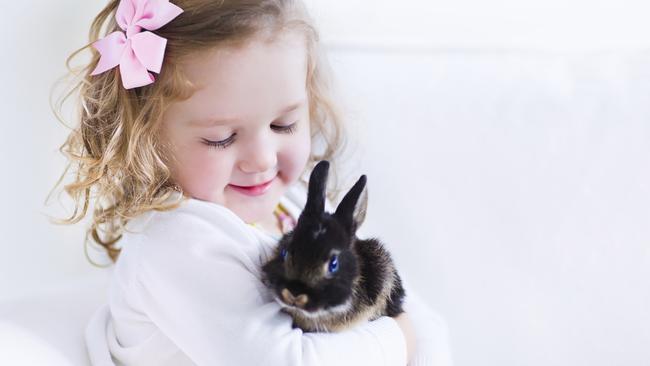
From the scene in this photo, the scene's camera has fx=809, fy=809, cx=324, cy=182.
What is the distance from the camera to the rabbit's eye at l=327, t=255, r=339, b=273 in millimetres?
907

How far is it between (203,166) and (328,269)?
0.83 ft

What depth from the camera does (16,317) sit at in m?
1.21

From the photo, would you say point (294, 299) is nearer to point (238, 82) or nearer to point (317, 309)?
point (317, 309)

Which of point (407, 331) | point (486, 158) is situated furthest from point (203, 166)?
point (486, 158)

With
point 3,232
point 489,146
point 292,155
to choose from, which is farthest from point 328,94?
point 3,232

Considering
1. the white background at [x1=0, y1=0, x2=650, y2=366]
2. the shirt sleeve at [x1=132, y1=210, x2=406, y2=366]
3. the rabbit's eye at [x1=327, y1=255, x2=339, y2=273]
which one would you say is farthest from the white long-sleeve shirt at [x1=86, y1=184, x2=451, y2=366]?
the white background at [x1=0, y1=0, x2=650, y2=366]

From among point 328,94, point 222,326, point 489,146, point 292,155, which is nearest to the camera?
point 222,326

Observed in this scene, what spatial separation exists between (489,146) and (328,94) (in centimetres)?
31

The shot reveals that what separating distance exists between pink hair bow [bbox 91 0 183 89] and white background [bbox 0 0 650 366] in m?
0.46

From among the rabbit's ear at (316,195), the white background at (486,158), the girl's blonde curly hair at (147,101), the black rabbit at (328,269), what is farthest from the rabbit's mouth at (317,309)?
the white background at (486,158)

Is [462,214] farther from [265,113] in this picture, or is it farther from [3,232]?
[3,232]

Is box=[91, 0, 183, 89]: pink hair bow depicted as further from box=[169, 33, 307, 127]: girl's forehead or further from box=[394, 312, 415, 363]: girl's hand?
box=[394, 312, 415, 363]: girl's hand

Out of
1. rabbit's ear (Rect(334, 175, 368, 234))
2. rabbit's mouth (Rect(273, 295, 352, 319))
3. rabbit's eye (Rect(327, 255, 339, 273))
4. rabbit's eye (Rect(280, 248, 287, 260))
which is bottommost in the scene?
rabbit's mouth (Rect(273, 295, 352, 319))

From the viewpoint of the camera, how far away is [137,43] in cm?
101
